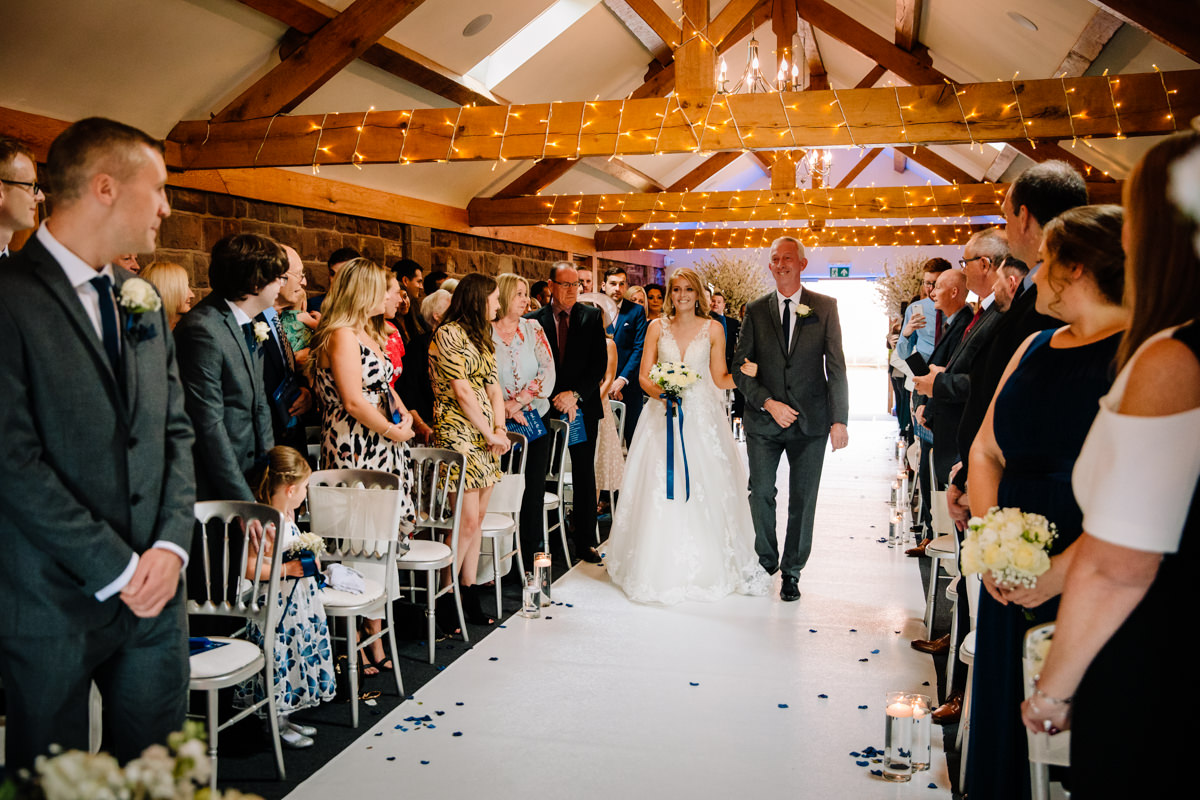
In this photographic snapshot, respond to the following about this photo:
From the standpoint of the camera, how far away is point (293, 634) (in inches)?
120

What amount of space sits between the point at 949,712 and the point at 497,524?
2159 mm

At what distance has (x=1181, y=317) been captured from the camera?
49.0 inches

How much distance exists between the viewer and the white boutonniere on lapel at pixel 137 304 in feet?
5.78

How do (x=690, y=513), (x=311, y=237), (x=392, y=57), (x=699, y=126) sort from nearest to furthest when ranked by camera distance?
(x=690, y=513) → (x=699, y=126) → (x=392, y=57) → (x=311, y=237)

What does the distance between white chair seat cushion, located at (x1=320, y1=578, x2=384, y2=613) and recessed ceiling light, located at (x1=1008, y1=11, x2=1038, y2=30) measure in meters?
6.02

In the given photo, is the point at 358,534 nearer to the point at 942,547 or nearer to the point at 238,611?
the point at 238,611

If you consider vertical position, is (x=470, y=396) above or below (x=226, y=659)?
above

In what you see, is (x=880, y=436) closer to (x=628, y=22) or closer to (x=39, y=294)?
(x=628, y=22)

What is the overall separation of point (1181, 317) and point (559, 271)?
437cm

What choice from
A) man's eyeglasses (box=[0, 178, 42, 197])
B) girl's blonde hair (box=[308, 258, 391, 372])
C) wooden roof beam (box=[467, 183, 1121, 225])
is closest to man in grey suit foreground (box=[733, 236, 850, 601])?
girl's blonde hair (box=[308, 258, 391, 372])

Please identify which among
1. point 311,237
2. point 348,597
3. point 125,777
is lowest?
point 348,597

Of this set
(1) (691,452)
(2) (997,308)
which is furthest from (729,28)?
(2) (997,308)

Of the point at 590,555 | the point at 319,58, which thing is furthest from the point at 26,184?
the point at 319,58

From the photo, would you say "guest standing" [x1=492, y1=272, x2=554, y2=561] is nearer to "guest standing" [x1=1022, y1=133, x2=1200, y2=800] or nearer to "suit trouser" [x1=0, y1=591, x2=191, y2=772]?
"suit trouser" [x1=0, y1=591, x2=191, y2=772]
